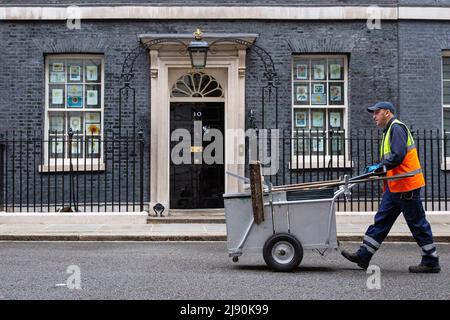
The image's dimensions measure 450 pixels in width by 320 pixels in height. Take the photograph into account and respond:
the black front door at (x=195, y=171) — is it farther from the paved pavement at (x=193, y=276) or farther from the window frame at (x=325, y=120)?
the paved pavement at (x=193, y=276)

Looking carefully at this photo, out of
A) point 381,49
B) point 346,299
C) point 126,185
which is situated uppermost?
point 381,49

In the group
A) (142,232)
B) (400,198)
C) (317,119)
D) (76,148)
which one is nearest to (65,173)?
(76,148)

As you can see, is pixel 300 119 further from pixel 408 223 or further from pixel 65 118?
pixel 408 223

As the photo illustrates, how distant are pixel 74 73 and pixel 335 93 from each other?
5532mm

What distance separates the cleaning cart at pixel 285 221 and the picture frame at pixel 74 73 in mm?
7520

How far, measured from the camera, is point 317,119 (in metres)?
14.1

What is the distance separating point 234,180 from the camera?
13.6 m

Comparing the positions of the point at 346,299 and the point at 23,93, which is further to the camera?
→ the point at 23,93

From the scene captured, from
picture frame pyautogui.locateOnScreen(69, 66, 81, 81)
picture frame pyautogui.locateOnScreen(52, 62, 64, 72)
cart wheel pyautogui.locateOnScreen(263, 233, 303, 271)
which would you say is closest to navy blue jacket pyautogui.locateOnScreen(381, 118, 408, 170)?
cart wheel pyautogui.locateOnScreen(263, 233, 303, 271)

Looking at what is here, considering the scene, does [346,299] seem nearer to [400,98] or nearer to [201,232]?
[201,232]

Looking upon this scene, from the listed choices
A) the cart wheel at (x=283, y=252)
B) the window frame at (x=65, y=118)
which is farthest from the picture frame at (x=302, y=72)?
the cart wheel at (x=283, y=252)
